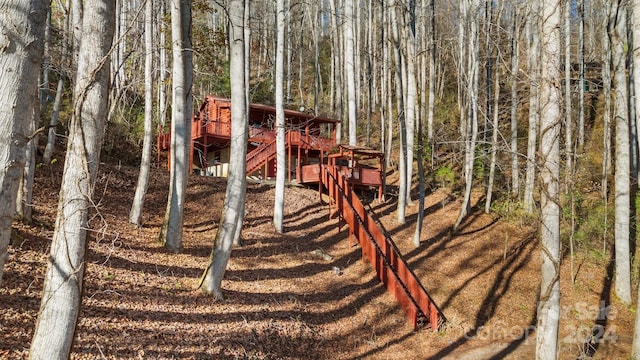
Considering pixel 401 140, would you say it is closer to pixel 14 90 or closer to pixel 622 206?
pixel 622 206

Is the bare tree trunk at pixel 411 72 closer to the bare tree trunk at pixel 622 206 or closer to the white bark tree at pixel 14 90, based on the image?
the bare tree trunk at pixel 622 206

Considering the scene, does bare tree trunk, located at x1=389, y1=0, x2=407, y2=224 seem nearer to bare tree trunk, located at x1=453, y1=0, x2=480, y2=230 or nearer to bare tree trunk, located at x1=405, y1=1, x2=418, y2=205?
bare tree trunk, located at x1=405, y1=1, x2=418, y2=205

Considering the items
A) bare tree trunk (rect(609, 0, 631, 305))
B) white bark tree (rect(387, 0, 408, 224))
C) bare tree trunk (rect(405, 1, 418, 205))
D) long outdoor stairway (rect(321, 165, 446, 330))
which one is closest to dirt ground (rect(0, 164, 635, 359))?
long outdoor stairway (rect(321, 165, 446, 330))

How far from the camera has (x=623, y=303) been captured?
36.7ft

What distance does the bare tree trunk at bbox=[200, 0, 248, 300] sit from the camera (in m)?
7.76

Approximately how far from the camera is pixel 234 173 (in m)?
8.02

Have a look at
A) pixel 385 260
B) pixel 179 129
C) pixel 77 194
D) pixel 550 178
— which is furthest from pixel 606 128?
pixel 77 194

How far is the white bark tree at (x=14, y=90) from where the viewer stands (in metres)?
3.03

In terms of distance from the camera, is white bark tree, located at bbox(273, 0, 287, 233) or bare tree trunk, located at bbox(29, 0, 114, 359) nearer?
bare tree trunk, located at bbox(29, 0, 114, 359)

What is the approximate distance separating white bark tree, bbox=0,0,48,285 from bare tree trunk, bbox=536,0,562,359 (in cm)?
498

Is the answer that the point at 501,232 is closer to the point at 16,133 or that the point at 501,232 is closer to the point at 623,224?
the point at 623,224

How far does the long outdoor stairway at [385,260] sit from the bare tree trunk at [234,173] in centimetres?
486

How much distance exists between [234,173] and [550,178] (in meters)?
5.36

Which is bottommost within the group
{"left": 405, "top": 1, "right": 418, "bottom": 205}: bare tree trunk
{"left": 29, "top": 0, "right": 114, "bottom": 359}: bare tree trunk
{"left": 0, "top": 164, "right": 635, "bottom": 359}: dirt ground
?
{"left": 0, "top": 164, "right": 635, "bottom": 359}: dirt ground
